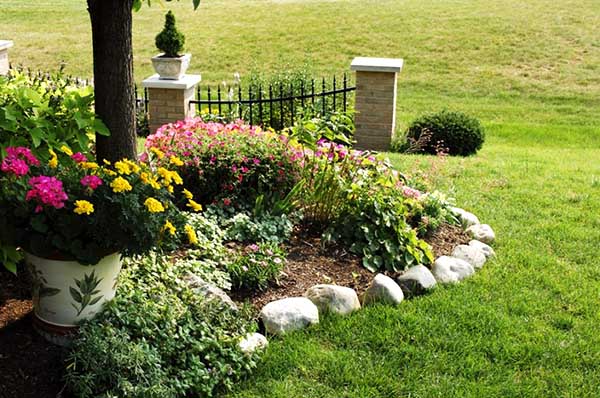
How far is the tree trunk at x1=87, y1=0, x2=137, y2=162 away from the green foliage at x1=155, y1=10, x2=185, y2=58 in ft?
13.0

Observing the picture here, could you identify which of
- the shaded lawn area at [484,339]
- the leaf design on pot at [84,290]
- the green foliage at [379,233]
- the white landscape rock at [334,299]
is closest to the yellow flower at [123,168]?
the leaf design on pot at [84,290]

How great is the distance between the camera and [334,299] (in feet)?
15.3

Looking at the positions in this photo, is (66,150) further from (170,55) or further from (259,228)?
(170,55)

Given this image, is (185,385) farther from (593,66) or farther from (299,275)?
(593,66)

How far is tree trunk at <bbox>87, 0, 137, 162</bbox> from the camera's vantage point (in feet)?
14.5

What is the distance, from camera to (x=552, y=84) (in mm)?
16344

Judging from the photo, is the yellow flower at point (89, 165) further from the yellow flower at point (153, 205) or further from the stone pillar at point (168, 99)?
the stone pillar at point (168, 99)

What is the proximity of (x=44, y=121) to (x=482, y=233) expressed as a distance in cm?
350

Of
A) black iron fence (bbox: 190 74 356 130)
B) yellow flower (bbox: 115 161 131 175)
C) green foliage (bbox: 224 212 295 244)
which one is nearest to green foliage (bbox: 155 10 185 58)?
black iron fence (bbox: 190 74 356 130)

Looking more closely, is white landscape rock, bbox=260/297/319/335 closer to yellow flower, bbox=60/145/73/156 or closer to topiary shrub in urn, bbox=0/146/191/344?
topiary shrub in urn, bbox=0/146/191/344

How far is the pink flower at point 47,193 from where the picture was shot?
359cm

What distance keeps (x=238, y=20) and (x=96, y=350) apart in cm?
1950

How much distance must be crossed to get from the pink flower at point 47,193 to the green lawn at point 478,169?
4.51 ft

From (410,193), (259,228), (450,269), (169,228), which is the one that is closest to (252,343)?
(169,228)
